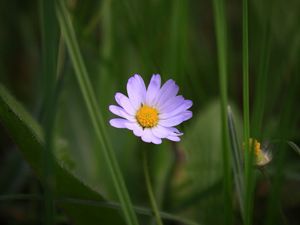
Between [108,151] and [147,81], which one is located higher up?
[147,81]

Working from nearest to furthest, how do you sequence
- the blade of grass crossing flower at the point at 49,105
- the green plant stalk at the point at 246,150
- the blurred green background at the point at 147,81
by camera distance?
the blade of grass crossing flower at the point at 49,105, the green plant stalk at the point at 246,150, the blurred green background at the point at 147,81

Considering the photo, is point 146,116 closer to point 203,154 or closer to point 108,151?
point 108,151

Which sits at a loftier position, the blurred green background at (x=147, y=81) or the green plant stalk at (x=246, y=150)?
the blurred green background at (x=147, y=81)

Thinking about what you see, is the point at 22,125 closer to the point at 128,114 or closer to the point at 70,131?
the point at 128,114

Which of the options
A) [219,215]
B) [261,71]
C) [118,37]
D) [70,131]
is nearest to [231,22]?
[118,37]

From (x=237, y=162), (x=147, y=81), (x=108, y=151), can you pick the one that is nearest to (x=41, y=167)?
(x=108, y=151)

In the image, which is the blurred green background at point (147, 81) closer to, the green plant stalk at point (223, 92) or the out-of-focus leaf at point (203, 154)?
the out-of-focus leaf at point (203, 154)

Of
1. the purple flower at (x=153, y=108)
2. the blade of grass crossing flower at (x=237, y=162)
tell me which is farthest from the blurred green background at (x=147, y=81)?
the purple flower at (x=153, y=108)

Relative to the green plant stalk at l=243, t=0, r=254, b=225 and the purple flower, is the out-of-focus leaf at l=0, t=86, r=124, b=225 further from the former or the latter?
the green plant stalk at l=243, t=0, r=254, b=225
